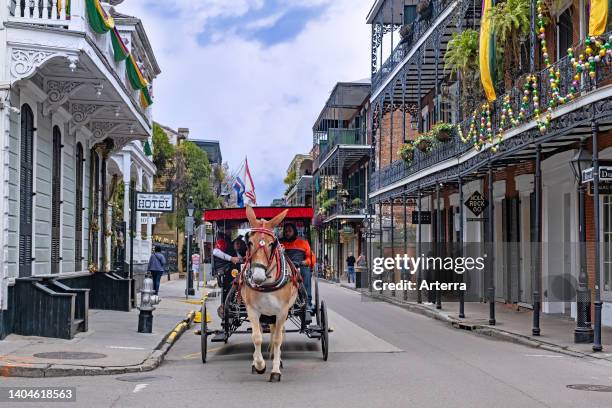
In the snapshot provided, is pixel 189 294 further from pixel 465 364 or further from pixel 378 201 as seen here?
pixel 465 364

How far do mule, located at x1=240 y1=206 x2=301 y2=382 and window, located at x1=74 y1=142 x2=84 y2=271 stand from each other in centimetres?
928

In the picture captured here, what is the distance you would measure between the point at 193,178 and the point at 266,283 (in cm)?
4612

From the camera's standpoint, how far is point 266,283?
1052cm

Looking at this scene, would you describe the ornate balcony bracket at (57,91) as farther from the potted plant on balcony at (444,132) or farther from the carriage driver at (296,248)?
the potted plant on balcony at (444,132)

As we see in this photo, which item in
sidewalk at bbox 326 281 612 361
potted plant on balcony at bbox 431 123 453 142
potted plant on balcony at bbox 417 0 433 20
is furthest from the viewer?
potted plant on balcony at bbox 417 0 433 20

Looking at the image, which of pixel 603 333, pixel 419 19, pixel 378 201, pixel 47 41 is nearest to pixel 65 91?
pixel 47 41

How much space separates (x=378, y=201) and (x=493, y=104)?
15349 millimetres

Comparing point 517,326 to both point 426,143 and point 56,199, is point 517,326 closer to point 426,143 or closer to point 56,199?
point 426,143

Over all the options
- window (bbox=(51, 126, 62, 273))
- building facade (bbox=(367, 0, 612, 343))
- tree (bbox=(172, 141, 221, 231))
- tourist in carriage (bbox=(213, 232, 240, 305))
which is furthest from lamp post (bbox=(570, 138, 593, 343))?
tree (bbox=(172, 141, 221, 231))

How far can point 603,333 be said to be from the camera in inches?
663

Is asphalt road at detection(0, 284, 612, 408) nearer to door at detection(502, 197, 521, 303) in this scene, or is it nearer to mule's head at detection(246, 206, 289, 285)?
mule's head at detection(246, 206, 289, 285)

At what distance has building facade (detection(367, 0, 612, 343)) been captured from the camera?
1518cm

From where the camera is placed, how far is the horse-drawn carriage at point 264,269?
1042 cm

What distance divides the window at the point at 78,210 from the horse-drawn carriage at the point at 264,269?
6.88m
